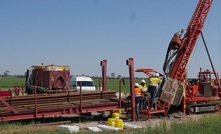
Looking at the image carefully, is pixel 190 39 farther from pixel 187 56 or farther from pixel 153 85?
pixel 153 85

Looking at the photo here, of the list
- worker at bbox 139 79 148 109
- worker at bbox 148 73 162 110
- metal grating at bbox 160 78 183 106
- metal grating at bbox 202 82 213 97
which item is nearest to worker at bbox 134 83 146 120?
worker at bbox 139 79 148 109

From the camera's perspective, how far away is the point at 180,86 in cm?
1830

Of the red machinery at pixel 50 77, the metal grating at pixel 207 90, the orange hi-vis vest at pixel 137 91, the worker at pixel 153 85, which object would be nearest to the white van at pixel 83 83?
the red machinery at pixel 50 77

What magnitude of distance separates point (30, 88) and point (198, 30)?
12137 mm

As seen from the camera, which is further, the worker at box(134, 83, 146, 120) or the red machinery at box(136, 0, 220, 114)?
the red machinery at box(136, 0, 220, 114)

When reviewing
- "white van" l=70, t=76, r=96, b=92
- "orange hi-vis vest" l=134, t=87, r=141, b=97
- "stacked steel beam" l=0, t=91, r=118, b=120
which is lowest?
"stacked steel beam" l=0, t=91, r=118, b=120

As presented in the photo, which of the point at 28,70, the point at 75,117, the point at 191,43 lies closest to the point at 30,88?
the point at 28,70

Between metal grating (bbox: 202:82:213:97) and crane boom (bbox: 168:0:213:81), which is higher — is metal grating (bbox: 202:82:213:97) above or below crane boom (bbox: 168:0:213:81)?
below

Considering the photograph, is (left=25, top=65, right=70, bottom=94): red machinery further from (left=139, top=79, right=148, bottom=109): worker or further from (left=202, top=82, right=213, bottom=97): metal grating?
(left=202, top=82, right=213, bottom=97): metal grating

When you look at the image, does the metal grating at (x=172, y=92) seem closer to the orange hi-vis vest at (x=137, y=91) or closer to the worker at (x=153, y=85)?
the worker at (x=153, y=85)

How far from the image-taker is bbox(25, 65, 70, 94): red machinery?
23.2 m

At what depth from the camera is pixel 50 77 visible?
76.2ft

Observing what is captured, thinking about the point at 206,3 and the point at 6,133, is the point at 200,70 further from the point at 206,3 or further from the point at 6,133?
the point at 6,133

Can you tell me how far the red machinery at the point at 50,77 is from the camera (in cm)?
2323
